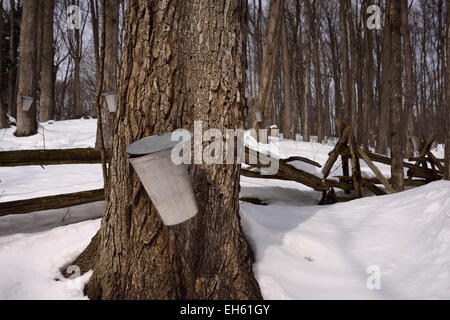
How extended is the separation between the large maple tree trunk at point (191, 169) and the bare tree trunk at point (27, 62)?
831 centimetres

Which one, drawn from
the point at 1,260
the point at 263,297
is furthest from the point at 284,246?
the point at 1,260

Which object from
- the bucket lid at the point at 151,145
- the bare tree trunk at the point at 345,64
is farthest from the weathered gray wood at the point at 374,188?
the bare tree trunk at the point at 345,64

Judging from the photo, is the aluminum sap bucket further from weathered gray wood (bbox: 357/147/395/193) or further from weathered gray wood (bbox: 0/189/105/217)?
weathered gray wood (bbox: 357/147/395/193)

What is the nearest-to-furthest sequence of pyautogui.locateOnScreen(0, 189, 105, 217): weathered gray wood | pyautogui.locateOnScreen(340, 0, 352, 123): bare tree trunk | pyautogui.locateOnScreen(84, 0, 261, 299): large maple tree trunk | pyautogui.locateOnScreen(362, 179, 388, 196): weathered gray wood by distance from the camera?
pyautogui.locateOnScreen(84, 0, 261, 299): large maple tree trunk
pyautogui.locateOnScreen(0, 189, 105, 217): weathered gray wood
pyautogui.locateOnScreen(362, 179, 388, 196): weathered gray wood
pyautogui.locateOnScreen(340, 0, 352, 123): bare tree trunk

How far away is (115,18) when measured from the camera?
564cm

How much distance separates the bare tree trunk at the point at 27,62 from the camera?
323 inches

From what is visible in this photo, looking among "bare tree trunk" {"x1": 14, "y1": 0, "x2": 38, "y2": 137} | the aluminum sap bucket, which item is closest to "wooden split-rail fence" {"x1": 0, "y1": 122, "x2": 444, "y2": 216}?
the aluminum sap bucket

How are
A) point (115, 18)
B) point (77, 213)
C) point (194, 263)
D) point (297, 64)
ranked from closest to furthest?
1. point (194, 263)
2. point (77, 213)
3. point (115, 18)
4. point (297, 64)

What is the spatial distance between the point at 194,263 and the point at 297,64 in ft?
46.3

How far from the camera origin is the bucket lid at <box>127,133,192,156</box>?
1.28 m

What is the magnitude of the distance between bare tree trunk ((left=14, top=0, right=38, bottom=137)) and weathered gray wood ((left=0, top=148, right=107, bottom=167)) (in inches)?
280

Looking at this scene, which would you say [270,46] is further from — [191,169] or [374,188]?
[191,169]

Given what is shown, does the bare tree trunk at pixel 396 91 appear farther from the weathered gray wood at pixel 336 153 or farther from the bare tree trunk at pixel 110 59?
the bare tree trunk at pixel 110 59

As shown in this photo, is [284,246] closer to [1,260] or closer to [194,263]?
[194,263]
